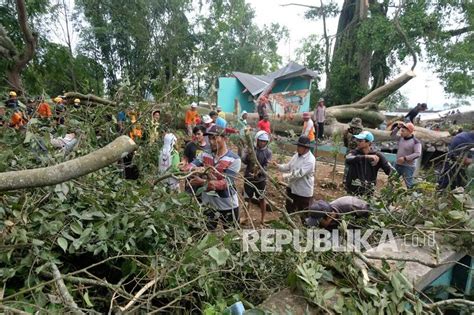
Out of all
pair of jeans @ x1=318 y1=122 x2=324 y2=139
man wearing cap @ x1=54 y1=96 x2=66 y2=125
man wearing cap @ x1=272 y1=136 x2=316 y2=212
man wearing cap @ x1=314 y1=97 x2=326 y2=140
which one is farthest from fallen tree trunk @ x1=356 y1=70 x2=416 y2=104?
man wearing cap @ x1=54 y1=96 x2=66 y2=125

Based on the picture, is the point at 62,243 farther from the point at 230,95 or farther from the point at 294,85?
the point at 230,95

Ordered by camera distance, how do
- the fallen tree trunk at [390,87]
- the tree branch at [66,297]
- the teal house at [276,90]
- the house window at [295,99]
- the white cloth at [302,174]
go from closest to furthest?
the tree branch at [66,297], the white cloth at [302,174], the fallen tree trunk at [390,87], the teal house at [276,90], the house window at [295,99]

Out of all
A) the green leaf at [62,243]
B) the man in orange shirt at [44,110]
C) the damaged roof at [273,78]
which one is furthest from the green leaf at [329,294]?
the damaged roof at [273,78]

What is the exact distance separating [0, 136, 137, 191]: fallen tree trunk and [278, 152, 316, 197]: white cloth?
308cm

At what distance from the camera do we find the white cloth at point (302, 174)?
3969mm

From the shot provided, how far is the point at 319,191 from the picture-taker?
6820 millimetres

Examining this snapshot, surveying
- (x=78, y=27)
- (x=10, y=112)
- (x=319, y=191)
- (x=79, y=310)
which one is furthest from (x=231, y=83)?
(x=79, y=310)

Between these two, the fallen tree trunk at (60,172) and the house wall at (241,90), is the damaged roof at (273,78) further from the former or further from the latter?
the fallen tree trunk at (60,172)

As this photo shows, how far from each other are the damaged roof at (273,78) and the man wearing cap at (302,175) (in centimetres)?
1164

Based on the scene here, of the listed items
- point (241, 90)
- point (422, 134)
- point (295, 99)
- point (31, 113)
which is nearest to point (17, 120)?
point (31, 113)

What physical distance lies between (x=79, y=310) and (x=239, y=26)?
90.9 feet

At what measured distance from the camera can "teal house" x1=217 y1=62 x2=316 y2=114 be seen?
1533cm

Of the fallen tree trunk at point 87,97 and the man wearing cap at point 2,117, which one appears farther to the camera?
the fallen tree trunk at point 87,97

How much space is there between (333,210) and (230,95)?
48.5 ft
